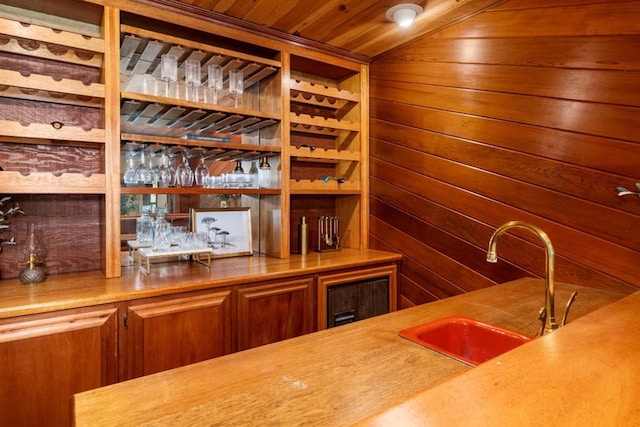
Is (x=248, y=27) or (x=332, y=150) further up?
(x=248, y=27)

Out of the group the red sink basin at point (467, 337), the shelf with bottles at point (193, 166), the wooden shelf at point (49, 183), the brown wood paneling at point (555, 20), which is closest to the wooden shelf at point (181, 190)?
the shelf with bottles at point (193, 166)

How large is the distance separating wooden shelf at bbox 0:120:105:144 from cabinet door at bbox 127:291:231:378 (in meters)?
0.85

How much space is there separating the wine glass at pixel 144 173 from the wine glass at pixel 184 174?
0.48 ft

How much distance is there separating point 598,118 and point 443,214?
919 mm

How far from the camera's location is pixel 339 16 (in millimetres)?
2246

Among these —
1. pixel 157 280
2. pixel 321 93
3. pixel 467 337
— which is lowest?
pixel 467 337

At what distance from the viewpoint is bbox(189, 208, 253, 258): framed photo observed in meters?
2.45

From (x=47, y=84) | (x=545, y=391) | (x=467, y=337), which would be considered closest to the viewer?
(x=545, y=391)

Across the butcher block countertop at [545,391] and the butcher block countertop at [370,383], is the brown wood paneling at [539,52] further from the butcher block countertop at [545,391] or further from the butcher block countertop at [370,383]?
the butcher block countertop at [545,391]

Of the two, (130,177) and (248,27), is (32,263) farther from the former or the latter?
(248,27)

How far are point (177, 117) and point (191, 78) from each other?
270 mm

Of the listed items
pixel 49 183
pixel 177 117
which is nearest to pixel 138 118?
pixel 177 117

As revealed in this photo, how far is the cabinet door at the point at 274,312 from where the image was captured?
1.94 metres

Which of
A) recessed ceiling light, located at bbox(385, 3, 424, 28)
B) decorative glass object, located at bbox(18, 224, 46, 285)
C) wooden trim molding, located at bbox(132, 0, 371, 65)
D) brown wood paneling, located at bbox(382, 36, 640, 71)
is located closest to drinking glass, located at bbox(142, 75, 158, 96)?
wooden trim molding, located at bbox(132, 0, 371, 65)
